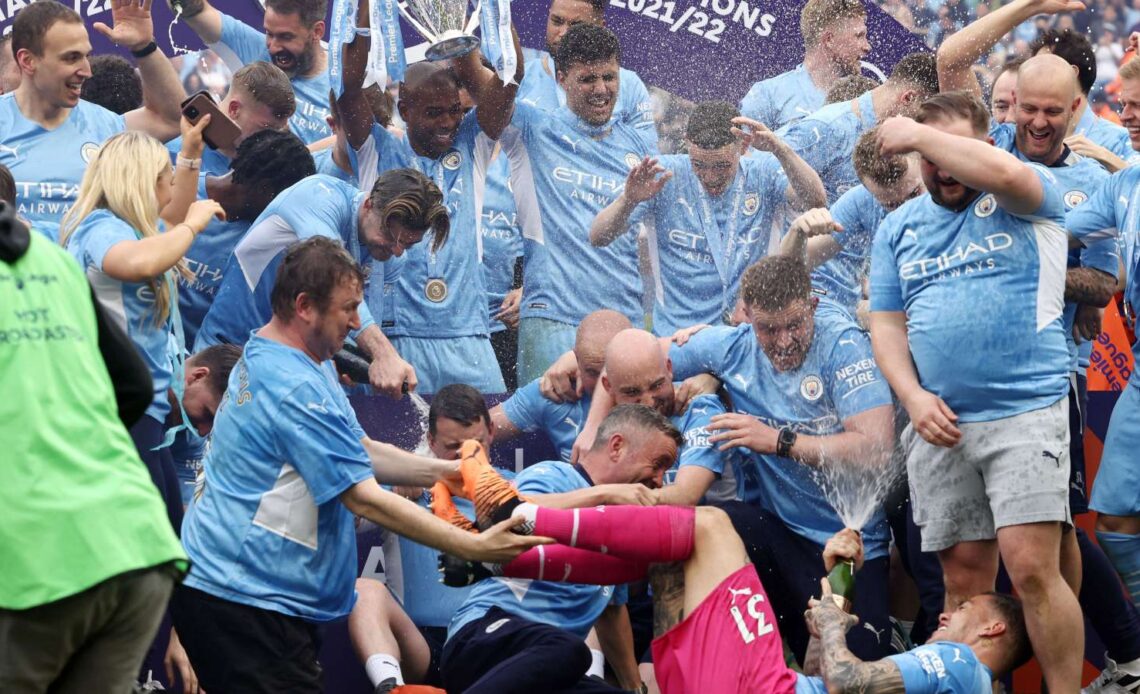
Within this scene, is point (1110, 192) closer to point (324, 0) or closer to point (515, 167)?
point (515, 167)

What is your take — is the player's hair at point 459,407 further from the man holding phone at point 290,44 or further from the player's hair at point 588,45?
the player's hair at point 588,45

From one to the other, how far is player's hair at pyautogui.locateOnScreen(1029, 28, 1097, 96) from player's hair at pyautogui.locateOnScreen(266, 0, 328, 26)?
3.06 meters

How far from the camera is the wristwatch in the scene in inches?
228

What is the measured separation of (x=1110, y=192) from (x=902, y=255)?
91cm

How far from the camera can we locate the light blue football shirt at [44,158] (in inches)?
239

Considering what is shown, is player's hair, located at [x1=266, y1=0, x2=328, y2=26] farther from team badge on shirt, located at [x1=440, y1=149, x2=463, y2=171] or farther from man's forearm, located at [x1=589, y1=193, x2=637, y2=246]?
man's forearm, located at [x1=589, y1=193, x2=637, y2=246]

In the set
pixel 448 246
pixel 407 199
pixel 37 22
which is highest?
pixel 37 22

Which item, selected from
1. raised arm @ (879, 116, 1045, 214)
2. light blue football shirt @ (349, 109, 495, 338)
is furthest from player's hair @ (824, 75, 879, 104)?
raised arm @ (879, 116, 1045, 214)

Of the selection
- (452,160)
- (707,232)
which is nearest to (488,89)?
(452,160)

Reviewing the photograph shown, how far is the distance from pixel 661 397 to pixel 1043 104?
5.88ft

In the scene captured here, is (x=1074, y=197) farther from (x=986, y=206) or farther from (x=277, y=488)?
(x=277, y=488)

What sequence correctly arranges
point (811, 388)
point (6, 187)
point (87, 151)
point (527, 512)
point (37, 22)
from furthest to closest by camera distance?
point (87, 151) → point (811, 388) → point (37, 22) → point (6, 187) → point (527, 512)

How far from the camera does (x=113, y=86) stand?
264 inches

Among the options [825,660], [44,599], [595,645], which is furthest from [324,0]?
[44,599]
